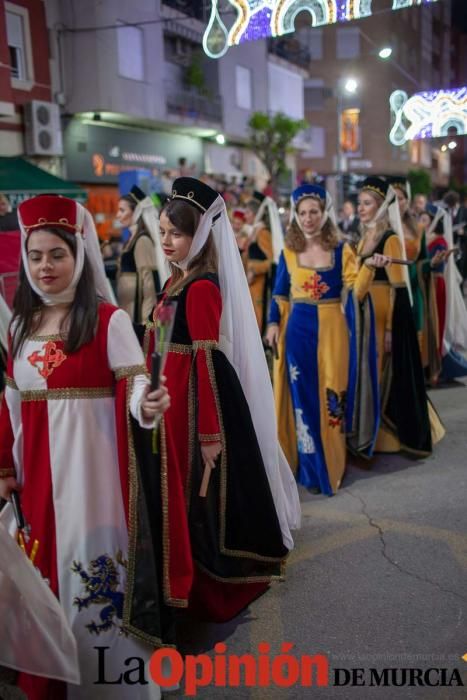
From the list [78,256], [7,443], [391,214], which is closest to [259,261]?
[391,214]

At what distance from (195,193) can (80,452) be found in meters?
1.37

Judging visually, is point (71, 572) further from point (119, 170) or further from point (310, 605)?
point (119, 170)

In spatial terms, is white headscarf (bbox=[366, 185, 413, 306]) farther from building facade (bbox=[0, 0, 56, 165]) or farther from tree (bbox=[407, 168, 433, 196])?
tree (bbox=[407, 168, 433, 196])

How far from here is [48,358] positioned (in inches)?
96.3

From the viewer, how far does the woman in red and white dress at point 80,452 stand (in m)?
2.42

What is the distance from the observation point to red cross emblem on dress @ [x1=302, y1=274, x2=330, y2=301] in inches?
183

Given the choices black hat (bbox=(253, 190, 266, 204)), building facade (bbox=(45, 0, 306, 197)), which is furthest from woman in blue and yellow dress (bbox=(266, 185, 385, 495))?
building facade (bbox=(45, 0, 306, 197))

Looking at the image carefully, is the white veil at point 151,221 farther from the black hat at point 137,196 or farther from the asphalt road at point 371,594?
the asphalt road at point 371,594

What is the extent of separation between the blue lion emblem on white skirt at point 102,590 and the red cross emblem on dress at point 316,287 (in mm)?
2684

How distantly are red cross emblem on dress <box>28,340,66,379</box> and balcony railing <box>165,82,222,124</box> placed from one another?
64.0ft

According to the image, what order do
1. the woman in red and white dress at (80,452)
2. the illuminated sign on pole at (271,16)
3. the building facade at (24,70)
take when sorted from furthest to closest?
1. the building facade at (24,70)
2. the illuminated sign on pole at (271,16)
3. the woman in red and white dress at (80,452)

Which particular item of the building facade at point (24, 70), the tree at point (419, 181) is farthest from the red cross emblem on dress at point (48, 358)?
the tree at point (419, 181)

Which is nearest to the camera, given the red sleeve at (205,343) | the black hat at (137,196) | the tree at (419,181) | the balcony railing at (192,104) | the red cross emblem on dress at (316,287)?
the red sleeve at (205,343)

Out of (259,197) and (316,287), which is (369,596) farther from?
(259,197)
